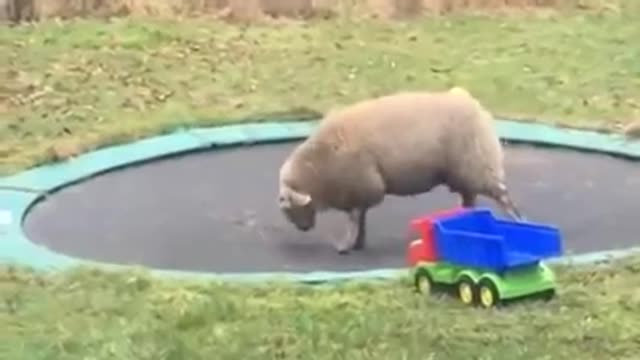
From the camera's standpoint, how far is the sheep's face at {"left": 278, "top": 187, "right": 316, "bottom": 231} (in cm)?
648

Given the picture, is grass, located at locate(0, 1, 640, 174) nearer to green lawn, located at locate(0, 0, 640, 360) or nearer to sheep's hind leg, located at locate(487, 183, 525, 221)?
green lawn, located at locate(0, 0, 640, 360)

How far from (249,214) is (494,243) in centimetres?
154

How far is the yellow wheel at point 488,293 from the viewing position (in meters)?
5.53

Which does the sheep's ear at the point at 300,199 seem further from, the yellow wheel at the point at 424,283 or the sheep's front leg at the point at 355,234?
the yellow wheel at the point at 424,283

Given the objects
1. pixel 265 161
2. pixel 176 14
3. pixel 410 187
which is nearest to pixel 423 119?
pixel 410 187

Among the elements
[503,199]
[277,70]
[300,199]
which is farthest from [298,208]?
[277,70]

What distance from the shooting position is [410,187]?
257 inches

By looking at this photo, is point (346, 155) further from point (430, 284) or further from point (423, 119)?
point (430, 284)

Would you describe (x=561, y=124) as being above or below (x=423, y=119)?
below

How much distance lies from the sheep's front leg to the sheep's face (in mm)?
142

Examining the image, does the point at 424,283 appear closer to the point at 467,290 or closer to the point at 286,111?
the point at 467,290

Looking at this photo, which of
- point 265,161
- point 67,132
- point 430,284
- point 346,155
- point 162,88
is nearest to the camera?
point 430,284

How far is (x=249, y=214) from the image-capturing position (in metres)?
6.86

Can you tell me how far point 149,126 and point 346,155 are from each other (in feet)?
7.32
